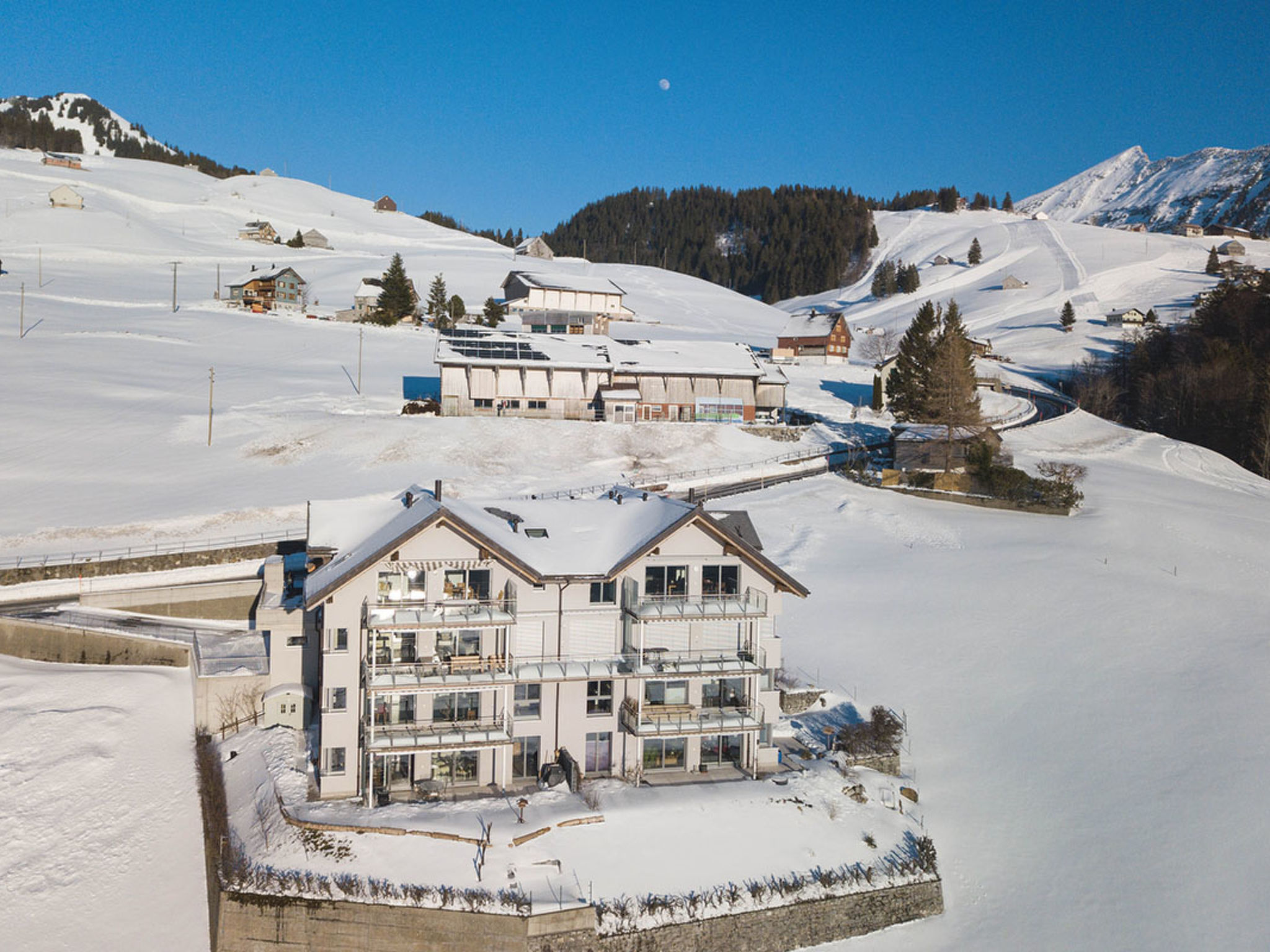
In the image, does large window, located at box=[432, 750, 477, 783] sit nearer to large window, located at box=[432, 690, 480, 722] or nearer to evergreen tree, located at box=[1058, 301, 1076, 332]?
large window, located at box=[432, 690, 480, 722]

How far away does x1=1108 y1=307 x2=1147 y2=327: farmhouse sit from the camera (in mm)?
114375

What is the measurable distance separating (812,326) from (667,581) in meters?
78.5

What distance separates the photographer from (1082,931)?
21.0m

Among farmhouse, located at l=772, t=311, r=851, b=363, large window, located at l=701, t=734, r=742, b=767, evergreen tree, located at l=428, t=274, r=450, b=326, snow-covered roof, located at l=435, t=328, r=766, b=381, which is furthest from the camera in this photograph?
evergreen tree, located at l=428, t=274, r=450, b=326

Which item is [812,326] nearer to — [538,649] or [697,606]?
[697,606]

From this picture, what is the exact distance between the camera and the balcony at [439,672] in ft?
74.8

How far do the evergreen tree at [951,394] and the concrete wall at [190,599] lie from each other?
1500 inches

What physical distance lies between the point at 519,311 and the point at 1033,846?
88.8 metres

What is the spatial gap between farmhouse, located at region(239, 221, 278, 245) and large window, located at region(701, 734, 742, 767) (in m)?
145

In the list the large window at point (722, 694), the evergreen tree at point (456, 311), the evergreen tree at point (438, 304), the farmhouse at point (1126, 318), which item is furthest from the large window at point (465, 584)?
the farmhouse at point (1126, 318)

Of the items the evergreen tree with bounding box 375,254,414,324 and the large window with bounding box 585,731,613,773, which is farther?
the evergreen tree with bounding box 375,254,414,324

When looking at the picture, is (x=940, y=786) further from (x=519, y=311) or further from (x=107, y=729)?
(x=519, y=311)

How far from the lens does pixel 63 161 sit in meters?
176

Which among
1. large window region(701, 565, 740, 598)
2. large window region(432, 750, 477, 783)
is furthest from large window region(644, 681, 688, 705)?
large window region(432, 750, 477, 783)
